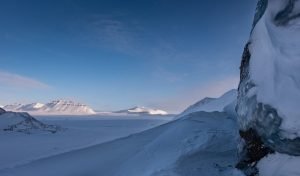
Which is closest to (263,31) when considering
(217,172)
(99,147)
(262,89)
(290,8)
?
(290,8)

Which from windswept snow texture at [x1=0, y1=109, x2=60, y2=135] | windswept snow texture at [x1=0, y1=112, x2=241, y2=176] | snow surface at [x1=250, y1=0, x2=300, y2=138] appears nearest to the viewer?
snow surface at [x1=250, y1=0, x2=300, y2=138]

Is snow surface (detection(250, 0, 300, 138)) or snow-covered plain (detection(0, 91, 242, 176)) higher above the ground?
snow surface (detection(250, 0, 300, 138))

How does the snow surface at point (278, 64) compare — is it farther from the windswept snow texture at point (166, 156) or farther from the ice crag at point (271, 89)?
the windswept snow texture at point (166, 156)

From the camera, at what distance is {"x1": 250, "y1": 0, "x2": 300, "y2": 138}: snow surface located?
162 inches

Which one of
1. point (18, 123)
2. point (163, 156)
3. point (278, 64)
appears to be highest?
point (278, 64)

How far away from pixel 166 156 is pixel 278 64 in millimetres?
3656

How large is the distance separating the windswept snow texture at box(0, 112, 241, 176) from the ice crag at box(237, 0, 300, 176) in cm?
95

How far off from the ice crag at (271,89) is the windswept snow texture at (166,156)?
0.95 metres

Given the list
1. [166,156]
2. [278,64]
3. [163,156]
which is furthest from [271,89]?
[163,156]

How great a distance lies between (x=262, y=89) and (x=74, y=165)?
20.7 ft

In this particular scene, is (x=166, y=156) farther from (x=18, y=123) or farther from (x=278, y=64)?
(x=18, y=123)

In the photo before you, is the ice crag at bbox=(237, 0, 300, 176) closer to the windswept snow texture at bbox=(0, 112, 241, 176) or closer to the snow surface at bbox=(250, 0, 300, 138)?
the snow surface at bbox=(250, 0, 300, 138)

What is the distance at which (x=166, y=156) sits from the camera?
23.5 feet

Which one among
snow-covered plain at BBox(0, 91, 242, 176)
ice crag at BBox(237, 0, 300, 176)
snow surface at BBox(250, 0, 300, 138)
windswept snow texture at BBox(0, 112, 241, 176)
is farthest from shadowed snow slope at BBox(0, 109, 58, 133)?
snow surface at BBox(250, 0, 300, 138)
